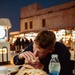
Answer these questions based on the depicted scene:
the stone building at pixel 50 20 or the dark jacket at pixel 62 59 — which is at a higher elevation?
the stone building at pixel 50 20

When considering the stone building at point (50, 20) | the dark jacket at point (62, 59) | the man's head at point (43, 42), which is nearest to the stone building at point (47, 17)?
the stone building at point (50, 20)

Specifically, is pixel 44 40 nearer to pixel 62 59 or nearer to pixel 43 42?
pixel 43 42

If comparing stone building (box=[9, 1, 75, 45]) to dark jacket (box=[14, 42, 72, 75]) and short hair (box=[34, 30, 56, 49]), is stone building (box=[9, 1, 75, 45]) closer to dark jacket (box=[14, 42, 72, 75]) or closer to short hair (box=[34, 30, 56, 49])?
dark jacket (box=[14, 42, 72, 75])

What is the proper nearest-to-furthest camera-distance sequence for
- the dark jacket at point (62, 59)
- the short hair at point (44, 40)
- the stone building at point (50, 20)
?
the short hair at point (44, 40) → the dark jacket at point (62, 59) → the stone building at point (50, 20)

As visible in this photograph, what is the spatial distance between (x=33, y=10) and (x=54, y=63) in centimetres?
866

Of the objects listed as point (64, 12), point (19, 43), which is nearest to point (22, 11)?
point (64, 12)

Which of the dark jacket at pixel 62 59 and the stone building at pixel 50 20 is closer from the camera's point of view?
the dark jacket at pixel 62 59

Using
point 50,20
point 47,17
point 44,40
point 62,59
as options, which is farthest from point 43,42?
point 47,17

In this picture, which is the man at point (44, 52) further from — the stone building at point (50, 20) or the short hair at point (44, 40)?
the stone building at point (50, 20)

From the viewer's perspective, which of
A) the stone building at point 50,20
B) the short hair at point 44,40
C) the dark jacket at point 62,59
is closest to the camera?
the short hair at point 44,40

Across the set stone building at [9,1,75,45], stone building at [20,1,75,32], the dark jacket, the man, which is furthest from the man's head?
stone building at [20,1,75,32]

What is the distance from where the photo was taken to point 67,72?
51.4 inches

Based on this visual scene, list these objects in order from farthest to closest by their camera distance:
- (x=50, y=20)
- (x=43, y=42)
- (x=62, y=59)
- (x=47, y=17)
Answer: (x=47, y=17) < (x=50, y=20) < (x=62, y=59) < (x=43, y=42)

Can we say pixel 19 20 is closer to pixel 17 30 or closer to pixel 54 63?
pixel 17 30
